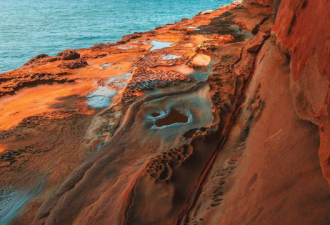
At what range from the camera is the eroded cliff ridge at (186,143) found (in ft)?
7.37

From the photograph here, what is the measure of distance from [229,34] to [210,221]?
1052 centimetres

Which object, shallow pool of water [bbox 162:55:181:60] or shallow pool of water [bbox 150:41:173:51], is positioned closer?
shallow pool of water [bbox 162:55:181:60]

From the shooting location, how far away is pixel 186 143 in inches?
172

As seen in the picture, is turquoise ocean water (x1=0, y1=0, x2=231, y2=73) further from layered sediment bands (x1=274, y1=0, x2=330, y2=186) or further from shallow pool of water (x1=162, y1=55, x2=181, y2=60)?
layered sediment bands (x1=274, y1=0, x2=330, y2=186)

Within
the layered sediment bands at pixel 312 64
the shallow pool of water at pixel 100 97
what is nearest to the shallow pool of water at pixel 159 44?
the shallow pool of water at pixel 100 97

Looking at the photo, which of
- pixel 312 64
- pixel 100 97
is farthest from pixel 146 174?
pixel 100 97

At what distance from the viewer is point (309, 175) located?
205cm

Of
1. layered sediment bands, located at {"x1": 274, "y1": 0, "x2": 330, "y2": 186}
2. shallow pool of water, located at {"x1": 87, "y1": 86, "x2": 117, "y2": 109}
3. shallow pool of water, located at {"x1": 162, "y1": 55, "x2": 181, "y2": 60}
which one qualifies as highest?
layered sediment bands, located at {"x1": 274, "y1": 0, "x2": 330, "y2": 186}

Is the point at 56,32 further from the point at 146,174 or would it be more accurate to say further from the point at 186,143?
the point at 146,174

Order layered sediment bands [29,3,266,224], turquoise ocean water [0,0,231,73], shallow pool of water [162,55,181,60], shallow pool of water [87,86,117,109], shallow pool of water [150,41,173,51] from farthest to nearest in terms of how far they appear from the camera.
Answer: turquoise ocean water [0,0,231,73]
shallow pool of water [150,41,173,51]
shallow pool of water [162,55,181,60]
shallow pool of water [87,86,117,109]
layered sediment bands [29,3,266,224]

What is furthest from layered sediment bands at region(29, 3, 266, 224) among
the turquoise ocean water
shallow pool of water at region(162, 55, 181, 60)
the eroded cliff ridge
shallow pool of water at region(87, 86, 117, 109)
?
the turquoise ocean water

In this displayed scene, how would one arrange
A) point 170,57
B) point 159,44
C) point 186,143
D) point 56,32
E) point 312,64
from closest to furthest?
point 312,64, point 186,143, point 170,57, point 159,44, point 56,32

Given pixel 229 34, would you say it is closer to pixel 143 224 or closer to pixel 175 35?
pixel 175 35

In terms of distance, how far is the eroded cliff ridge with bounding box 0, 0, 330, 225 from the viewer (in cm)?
225
